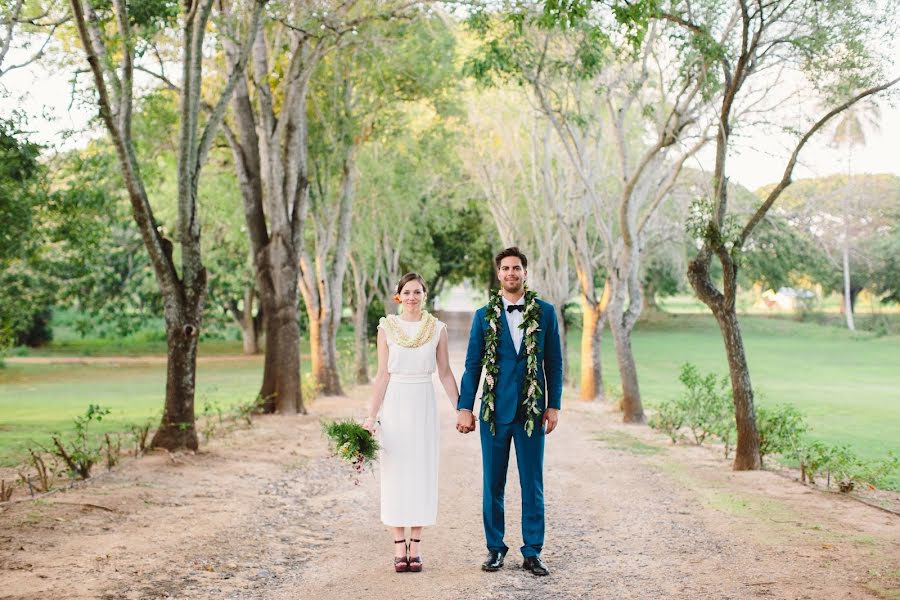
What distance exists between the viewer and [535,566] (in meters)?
6.70

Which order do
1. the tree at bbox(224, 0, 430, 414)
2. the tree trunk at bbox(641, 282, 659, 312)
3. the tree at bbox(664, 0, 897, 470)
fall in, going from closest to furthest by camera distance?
1. the tree at bbox(664, 0, 897, 470)
2. the tree at bbox(224, 0, 430, 414)
3. the tree trunk at bbox(641, 282, 659, 312)

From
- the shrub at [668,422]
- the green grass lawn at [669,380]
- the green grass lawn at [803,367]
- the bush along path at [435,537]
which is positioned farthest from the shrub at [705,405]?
the bush along path at [435,537]

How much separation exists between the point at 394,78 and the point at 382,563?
1661 cm

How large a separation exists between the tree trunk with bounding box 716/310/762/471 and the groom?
5.88 meters

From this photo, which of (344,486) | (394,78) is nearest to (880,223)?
(394,78)

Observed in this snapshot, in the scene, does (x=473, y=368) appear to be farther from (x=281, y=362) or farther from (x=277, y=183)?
(x=281, y=362)

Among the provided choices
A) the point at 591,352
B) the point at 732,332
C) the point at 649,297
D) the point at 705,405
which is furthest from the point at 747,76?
the point at 649,297

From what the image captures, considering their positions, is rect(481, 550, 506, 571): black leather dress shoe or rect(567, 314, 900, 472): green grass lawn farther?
rect(567, 314, 900, 472): green grass lawn

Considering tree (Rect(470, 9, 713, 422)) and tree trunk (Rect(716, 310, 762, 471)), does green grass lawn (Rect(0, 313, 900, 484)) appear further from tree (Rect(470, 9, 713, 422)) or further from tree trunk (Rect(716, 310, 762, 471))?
tree (Rect(470, 9, 713, 422))

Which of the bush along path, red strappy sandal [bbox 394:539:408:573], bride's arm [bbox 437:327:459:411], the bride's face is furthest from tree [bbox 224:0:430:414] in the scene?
red strappy sandal [bbox 394:539:408:573]

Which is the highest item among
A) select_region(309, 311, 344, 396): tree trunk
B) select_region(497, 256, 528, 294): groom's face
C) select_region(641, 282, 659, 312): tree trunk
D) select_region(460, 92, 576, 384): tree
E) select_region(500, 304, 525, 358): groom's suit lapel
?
select_region(460, 92, 576, 384): tree

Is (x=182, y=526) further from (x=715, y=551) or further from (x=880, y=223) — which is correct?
(x=880, y=223)

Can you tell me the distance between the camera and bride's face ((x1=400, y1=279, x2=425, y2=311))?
21.9 ft

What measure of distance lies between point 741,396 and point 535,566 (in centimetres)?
620
